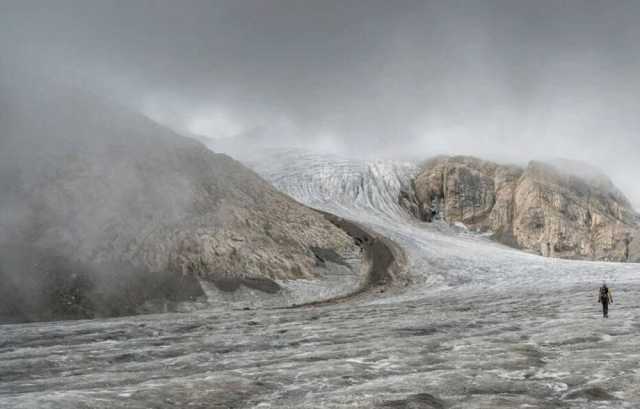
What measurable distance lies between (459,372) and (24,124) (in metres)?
68.1

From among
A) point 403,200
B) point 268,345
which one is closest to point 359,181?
point 403,200

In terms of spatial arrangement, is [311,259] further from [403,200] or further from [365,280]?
[403,200]

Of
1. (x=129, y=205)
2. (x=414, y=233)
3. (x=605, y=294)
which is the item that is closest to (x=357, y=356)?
(x=605, y=294)

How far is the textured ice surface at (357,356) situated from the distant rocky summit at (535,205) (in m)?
55.0

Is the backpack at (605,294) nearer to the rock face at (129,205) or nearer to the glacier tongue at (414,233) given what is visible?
the glacier tongue at (414,233)

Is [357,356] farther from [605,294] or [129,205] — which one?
[129,205]

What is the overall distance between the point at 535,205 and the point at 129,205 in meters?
77.4

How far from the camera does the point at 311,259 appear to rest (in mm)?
64250

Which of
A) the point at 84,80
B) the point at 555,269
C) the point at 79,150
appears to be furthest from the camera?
the point at 84,80

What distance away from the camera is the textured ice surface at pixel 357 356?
53.2ft

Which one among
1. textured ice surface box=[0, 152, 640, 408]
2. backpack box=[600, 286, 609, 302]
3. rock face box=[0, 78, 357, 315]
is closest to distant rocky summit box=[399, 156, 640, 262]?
rock face box=[0, 78, 357, 315]

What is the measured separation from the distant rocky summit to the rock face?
167 feet

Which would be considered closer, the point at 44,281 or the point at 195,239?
the point at 44,281

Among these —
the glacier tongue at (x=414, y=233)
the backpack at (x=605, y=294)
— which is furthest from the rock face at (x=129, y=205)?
the backpack at (x=605, y=294)
